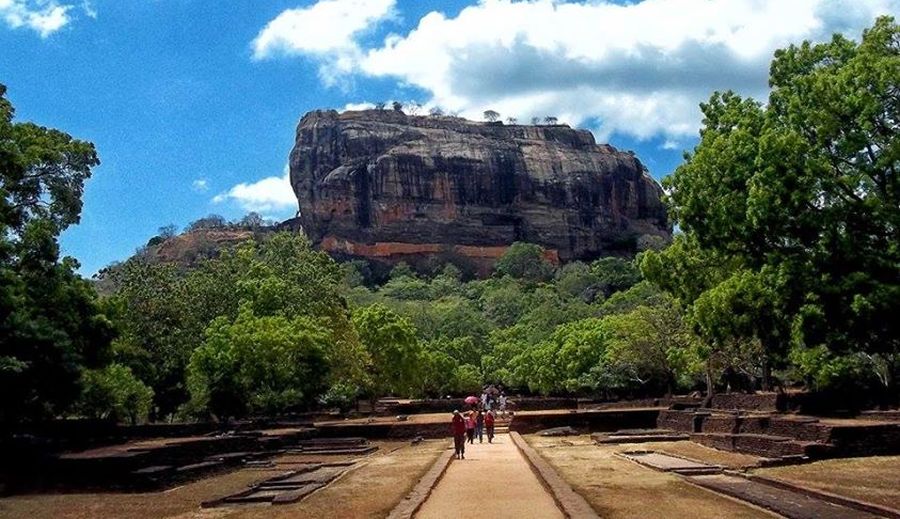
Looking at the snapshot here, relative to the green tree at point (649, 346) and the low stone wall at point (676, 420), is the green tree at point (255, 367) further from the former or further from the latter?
the green tree at point (649, 346)

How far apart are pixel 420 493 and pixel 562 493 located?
2205 mm

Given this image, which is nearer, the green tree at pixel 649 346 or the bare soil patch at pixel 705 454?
the bare soil patch at pixel 705 454

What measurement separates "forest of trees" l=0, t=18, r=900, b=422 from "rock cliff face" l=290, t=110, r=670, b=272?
3097 inches

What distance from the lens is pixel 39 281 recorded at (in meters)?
17.8

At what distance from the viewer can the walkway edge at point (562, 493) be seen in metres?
10.9

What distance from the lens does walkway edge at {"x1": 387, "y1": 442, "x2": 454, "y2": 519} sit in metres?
11.4

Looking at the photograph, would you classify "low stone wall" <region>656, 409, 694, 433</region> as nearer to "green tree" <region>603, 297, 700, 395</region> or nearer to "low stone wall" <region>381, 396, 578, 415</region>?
"green tree" <region>603, 297, 700, 395</region>

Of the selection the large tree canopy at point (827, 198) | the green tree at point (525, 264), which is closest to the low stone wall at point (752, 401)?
the large tree canopy at point (827, 198)

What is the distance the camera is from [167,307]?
121ft

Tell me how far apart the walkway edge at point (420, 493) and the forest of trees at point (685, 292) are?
7.28 metres

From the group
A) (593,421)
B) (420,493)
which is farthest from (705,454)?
(593,421)

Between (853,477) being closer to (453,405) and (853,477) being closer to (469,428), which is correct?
(469,428)

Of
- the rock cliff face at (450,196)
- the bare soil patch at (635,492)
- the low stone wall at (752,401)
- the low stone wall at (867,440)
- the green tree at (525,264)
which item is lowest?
the bare soil patch at (635,492)

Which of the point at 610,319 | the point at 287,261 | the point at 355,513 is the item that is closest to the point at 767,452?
the point at 355,513
